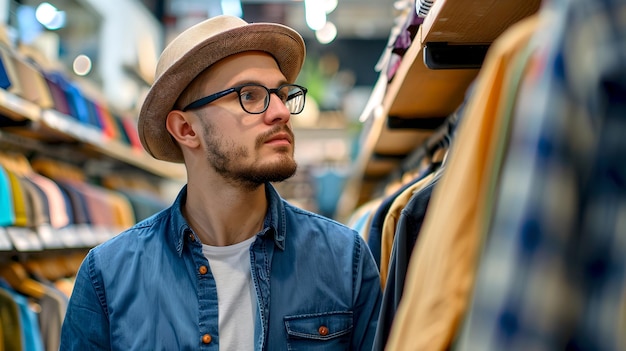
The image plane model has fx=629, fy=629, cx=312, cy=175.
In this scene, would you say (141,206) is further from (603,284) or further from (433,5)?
(603,284)

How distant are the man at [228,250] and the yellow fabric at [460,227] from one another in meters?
0.72

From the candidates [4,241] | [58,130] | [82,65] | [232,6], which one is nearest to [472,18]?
[4,241]

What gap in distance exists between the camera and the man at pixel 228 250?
1.45 meters

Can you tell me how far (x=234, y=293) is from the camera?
1478mm

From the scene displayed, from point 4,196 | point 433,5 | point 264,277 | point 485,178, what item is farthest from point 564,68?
point 4,196

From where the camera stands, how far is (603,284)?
57cm

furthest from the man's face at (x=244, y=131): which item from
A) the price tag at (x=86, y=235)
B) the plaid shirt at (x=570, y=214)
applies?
the price tag at (x=86, y=235)

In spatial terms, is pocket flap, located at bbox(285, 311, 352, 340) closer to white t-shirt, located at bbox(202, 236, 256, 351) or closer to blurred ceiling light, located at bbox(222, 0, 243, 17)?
white t-shirt, located at bbox(202, 236, 256, 351)

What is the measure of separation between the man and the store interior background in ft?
11.4

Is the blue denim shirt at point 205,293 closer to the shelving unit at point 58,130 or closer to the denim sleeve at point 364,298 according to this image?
the denim sleeve at point 364,298

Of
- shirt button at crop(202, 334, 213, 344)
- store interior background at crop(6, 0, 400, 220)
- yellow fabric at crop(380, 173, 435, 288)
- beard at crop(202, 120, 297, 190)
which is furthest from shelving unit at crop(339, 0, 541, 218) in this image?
store interior background at crop(6, 0, 400, 220)

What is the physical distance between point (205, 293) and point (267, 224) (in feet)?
0.76

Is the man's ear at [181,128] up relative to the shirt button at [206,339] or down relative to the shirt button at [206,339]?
up

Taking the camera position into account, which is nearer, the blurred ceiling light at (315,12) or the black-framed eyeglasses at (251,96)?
the black-framed eyeglasses at (251,96)
